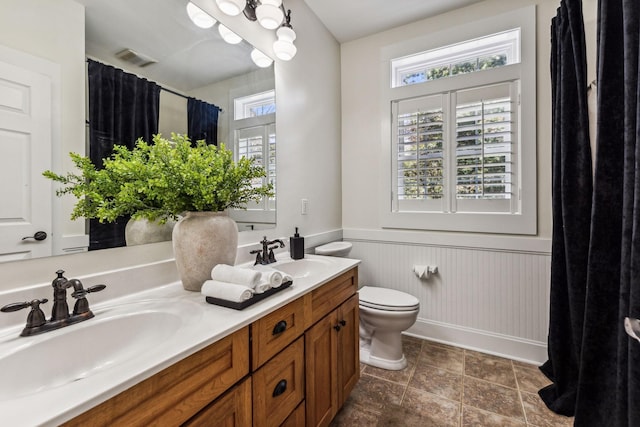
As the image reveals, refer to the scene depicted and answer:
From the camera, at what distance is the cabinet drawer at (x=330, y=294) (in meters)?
1.25

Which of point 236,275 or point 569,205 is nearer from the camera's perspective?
point 236,275

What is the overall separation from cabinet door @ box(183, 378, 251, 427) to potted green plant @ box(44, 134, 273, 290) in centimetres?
43

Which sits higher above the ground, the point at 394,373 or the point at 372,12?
the point at 372,12

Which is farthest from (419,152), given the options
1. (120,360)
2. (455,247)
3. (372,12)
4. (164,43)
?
(120,360)

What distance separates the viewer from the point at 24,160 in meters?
0.85

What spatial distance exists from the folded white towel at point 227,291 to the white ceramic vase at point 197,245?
0.46 feet

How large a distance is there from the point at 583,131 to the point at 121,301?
228 cm

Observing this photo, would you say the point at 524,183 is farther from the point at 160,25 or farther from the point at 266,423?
the point at 160,25

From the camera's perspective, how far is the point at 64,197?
3.06 ft

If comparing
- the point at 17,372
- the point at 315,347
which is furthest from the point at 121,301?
the point at 315,347

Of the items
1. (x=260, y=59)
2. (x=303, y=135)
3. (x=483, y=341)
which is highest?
(x=260, y=59)

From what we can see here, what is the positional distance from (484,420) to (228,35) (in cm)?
244

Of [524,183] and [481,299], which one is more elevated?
[524,183]

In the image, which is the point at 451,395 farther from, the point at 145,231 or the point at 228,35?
the point at 228,35
